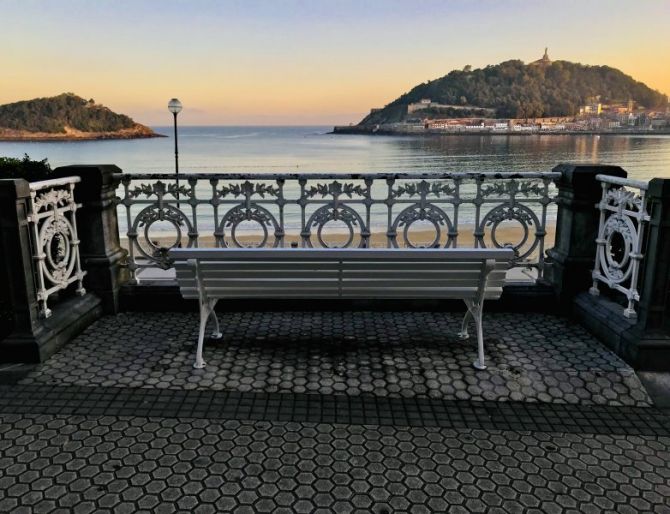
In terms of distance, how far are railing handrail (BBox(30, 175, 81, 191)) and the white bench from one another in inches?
54.8

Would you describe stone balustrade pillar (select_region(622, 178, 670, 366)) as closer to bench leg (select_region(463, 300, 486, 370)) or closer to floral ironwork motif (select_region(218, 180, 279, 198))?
bench leg (select_region(463, 300, 486, 370))

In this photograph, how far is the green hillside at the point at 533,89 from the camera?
124 meters

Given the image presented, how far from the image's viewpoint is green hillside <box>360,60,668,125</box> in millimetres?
124400

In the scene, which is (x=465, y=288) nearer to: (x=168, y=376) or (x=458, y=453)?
(x=458, y=453)

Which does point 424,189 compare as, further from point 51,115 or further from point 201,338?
point 51,115

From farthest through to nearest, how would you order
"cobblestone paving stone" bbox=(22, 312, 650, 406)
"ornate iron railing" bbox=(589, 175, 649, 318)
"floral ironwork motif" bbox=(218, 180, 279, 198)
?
"floral ironwork motif" bbox=(218, 180, 279, 198)
"ornate iron railing" bbox=(589, 175, 649, 318)
"cobblestone paving stone" bbox=(22, 312, 650, 406)

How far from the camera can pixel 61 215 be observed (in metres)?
4.92

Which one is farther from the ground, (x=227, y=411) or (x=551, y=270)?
(x=551, y=270)


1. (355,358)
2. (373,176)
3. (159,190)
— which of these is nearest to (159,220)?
(159,190)

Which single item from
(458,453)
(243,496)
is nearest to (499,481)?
(458,453)

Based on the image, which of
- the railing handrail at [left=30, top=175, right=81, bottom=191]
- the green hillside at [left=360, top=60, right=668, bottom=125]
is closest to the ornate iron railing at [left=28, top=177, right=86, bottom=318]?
the railing handrail at [left=30, top=175, right=81, bottom=191]

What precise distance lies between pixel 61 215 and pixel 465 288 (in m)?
3.55

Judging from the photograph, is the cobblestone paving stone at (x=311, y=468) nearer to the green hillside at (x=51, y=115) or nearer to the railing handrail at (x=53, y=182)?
the railing handrail at (x=53, y=182)

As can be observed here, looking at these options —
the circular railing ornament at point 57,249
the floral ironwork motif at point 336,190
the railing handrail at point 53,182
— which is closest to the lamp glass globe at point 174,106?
the railing handrail at point 53,182
